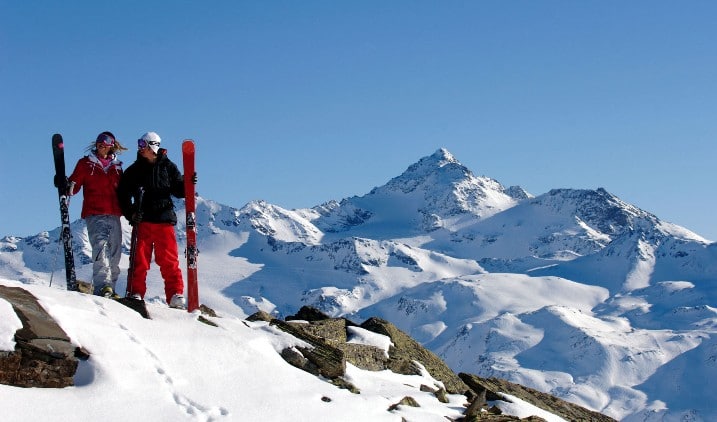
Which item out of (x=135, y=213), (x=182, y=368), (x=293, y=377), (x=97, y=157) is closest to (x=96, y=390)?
(x=182, y=368)

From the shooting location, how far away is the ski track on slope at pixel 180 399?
446 inches

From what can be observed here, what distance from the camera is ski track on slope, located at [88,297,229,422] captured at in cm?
1133

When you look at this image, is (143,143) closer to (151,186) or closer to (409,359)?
(151,186)

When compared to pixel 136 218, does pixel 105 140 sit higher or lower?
higher

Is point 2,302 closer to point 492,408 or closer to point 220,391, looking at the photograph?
point 220,391

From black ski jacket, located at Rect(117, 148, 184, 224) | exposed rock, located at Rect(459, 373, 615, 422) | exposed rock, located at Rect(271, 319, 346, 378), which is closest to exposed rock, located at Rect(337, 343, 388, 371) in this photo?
exposed rock, located at Rect(271, 319, 346, 378)

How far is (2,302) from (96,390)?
1.85 m

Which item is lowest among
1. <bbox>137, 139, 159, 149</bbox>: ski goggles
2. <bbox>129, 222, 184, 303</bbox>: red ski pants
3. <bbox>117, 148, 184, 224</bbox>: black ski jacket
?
<bbox>129, 222, 184, 303</bbox>: red ski pants

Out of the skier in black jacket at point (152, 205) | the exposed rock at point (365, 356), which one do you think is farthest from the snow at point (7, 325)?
the exposed rock at point (365, 356)

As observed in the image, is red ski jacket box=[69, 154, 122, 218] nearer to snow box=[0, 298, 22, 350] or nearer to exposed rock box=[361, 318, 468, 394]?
snow box=[0, 298, 22, 350]

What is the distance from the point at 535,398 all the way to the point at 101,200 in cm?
1036

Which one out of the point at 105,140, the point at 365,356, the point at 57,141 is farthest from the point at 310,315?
the point at 57,141

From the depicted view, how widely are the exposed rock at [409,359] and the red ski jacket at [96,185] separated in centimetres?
607

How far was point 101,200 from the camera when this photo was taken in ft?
51.5
